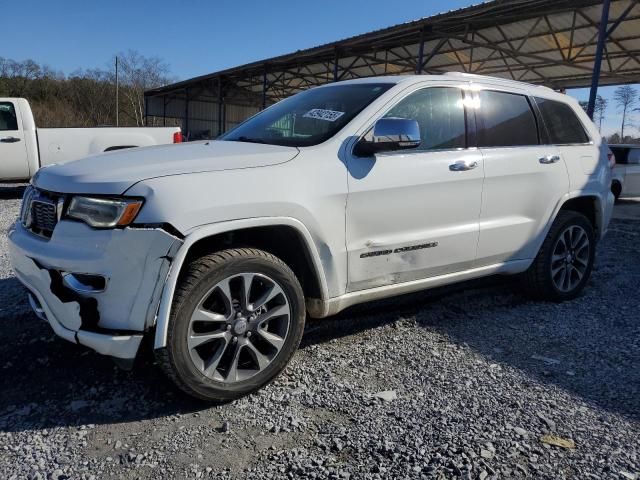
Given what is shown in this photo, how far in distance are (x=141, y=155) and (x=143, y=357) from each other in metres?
1.27

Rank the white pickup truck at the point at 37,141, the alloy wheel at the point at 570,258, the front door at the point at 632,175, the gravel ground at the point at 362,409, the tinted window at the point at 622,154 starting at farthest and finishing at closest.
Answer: the tinted window at the point at 622,154
the front door at the point at 632,175
the white pickup truck at the point at 37,141
the alloy wheel at the point at 570,258
the gravel ground at the point at 362,409

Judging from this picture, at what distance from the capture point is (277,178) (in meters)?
2.71

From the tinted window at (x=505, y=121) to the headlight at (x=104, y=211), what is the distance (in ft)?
8.18

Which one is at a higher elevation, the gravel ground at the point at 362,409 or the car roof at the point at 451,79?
the car roof at the point at 451,79

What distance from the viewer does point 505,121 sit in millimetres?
3922

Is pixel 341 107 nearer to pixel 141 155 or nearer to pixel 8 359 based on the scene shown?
pixel 141 155

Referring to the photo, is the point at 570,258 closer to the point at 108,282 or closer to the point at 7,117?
the point at 108,282

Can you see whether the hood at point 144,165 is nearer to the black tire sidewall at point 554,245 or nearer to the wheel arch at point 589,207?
the black tire sidewall at point 554,245

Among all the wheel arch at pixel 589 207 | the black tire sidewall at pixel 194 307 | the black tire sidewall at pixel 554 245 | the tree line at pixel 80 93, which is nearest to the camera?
the black tire sidewall at pixel 194 307

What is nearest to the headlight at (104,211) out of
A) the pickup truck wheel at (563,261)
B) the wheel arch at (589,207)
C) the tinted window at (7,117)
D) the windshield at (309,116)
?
the windshield at (309,116)

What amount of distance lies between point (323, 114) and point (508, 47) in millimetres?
15039

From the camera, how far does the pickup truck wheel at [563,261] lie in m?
4.26

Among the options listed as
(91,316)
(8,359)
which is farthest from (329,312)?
(8,359)

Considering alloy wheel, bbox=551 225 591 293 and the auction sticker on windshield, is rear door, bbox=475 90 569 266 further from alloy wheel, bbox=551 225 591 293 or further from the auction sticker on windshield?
the auction sticker on windshield
